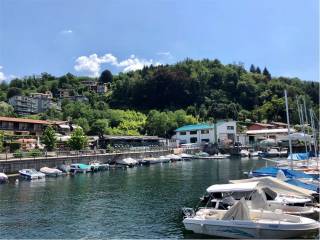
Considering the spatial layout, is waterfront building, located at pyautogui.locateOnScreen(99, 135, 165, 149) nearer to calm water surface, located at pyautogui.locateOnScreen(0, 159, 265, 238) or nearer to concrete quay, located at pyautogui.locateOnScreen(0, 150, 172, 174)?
concrete quay, located at pyautogui.locateOnScreen(0, 150, 172, 174)

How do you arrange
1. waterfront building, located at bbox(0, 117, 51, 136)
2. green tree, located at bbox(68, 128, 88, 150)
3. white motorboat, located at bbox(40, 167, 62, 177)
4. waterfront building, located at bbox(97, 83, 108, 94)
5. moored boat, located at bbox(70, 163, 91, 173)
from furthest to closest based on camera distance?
waterfront building, located at bbox(97, 83, 108, 94) < waterfront building, located at bbox(0, 117, 51, 136) < green tree, located at bbox(68, 128, 88, 150) < moored boat, located at bbox(70, 163, 91, 173) < white motorboat, located at bbox(40, 167, 62, 177)

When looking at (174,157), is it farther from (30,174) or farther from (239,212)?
(239,212)

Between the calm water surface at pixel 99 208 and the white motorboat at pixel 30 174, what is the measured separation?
19.0ft

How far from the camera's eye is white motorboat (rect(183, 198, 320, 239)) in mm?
18594

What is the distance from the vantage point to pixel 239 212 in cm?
1933

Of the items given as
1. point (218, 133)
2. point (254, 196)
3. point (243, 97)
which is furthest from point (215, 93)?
point (254, 196)

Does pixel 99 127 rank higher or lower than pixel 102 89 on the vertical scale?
lower

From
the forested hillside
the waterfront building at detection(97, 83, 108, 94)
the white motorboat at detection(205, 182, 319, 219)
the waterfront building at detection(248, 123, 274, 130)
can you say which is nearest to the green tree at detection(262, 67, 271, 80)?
the forested hillside

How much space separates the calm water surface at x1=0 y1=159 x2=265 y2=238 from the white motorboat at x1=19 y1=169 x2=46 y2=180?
579cm

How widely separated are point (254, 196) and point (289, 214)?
6.39 feet

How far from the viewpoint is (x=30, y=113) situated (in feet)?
482

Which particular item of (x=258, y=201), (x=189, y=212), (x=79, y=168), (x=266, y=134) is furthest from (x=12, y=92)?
(x=258, y=201)

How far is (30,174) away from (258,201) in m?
36.5

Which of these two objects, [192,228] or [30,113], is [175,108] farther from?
[192,228]
